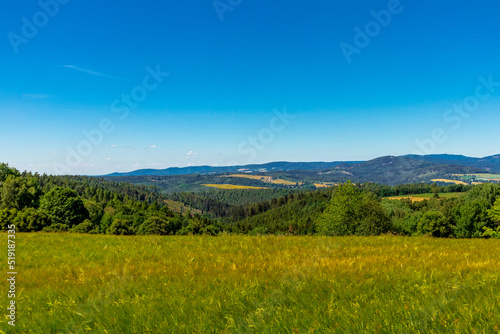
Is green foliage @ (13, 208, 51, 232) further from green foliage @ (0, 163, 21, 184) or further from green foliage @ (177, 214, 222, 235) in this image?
green foliage @ (0, 163, 21, 184)

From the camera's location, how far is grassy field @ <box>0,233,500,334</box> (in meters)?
3.91

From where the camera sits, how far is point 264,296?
5023mm

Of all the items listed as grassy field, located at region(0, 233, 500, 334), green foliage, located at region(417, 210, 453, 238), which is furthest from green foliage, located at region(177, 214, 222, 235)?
green foliage, located at region(417, 210, 453, 238)

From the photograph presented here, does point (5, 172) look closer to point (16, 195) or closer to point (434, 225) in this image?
point (16, 195)

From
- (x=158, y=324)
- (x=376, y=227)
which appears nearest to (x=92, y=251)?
(x=158, y=324)

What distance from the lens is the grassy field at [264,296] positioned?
3.91 m

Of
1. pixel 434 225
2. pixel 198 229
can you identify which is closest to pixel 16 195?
pixel 198 229

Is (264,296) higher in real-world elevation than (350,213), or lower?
higher

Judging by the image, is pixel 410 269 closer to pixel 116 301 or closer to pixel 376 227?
pixel 116 301

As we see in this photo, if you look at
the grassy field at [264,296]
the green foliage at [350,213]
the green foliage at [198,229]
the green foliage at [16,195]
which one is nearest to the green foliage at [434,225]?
the green foliage at [350,213]

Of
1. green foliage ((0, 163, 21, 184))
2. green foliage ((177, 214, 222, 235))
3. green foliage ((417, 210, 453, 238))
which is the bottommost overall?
green foliage ((417, 210, 453, 238))

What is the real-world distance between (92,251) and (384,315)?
31.9 feet

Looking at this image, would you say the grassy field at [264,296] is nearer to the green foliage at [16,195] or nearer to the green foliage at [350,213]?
the green foliage at [350,213]

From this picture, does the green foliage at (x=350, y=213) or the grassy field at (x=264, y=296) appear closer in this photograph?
the grassy field at (x=264, y=296)
